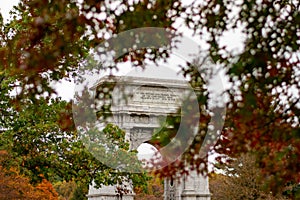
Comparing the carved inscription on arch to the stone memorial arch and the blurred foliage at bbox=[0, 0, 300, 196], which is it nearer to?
the stone memorial arch

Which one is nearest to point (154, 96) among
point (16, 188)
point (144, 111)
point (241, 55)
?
point (144, 111)

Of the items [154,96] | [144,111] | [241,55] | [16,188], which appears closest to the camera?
[241,55]

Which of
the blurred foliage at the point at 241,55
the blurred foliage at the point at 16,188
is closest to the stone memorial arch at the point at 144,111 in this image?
the blurred foliage at the point at 16,188

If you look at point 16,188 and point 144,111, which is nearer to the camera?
point 16,188

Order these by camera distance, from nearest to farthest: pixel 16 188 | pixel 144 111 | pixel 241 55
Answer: pixel 241 55 < pixel 16 188 < pixel 144 111

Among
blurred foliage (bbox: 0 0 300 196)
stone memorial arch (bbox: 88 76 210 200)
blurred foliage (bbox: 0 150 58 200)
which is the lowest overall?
blurred foliage (bbox: 0 0 300 196)

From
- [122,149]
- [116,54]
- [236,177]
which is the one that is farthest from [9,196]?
[116,54]

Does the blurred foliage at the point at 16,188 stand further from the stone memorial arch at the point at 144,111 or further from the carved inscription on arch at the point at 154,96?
the carved inscription on arch at the point at 154,96

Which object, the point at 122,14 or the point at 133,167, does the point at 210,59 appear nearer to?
the point at 122,14

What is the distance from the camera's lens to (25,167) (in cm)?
1048

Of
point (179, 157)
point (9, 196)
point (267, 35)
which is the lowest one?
point (179, 157)

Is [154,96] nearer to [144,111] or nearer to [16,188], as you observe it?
[144,111]

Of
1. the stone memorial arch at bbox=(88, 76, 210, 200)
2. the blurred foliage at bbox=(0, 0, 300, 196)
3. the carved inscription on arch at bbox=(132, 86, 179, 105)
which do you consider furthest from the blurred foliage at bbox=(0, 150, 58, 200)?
the blurred foliage at bbox=(0, 0, 300, 196)

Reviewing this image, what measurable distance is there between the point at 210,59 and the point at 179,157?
879mm
